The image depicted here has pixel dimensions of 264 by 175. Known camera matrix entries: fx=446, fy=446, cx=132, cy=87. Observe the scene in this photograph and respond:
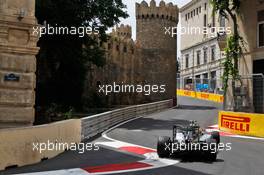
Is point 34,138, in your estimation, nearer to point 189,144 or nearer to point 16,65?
point 16,65

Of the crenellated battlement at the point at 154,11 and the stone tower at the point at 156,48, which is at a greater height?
the crenellated battlement at the point at 154,11

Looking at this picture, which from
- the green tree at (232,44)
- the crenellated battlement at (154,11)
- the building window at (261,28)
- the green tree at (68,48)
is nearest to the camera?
the building window at (261,28)

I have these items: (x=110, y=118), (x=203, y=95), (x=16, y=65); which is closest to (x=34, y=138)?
(x=16, y=65)

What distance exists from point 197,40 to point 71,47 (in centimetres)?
4801

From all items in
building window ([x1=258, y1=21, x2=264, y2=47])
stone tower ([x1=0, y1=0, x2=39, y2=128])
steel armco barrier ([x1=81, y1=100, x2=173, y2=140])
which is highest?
building window ([x1=258, y1=21, x2=264, y2=47])

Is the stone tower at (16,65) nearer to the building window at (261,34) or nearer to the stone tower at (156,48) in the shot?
the building window at (261,34)

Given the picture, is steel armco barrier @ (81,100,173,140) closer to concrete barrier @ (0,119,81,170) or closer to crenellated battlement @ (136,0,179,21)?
concrete barrier @ (0,119,81,170)

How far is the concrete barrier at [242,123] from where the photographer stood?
2206cm

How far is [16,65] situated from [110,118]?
41.5ft

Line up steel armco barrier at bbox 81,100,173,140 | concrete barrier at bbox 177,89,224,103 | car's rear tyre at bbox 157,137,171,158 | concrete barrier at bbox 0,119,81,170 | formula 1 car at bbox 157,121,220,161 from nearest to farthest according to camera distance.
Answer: concrete barrier at bbox 0,119,81,170 → formula 1 car at bbox 157,121,220,161 → car's rear tyre at bbox 157,137,171,158 → steel armco barrier at bbox 81,100,173,140 → concrete barrier at bbox 177,89,224,103

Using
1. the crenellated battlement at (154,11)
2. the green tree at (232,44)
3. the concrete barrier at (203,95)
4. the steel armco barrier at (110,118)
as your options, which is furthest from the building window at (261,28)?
the crenellated battlement at (154,11)

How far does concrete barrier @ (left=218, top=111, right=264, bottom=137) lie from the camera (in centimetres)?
2206

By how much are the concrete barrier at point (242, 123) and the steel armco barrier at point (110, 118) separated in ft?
21.9

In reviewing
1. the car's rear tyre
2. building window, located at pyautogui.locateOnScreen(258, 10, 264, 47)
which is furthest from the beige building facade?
the car's rear tyre
